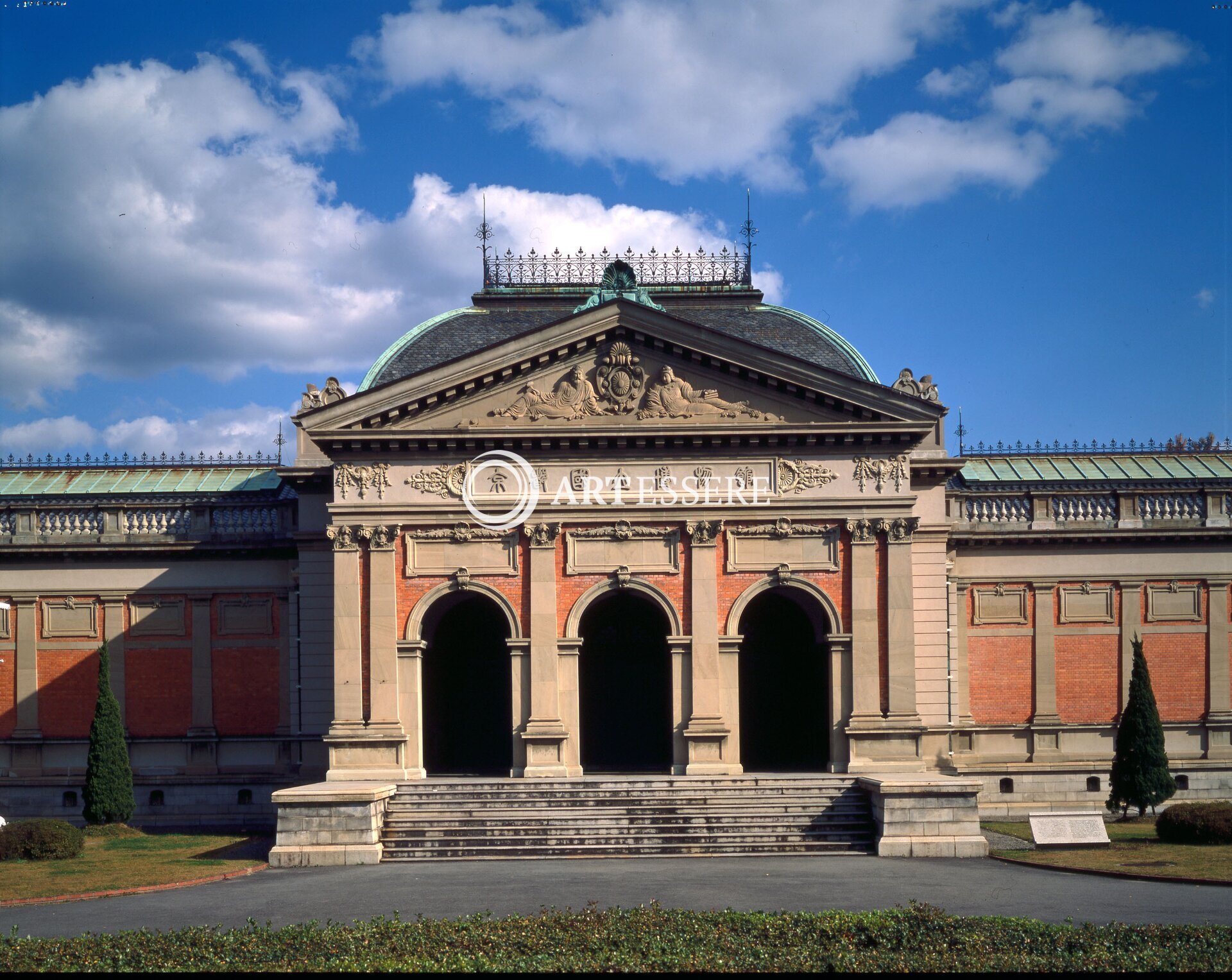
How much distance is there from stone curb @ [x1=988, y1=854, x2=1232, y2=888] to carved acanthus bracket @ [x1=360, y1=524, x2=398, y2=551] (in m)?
15.5

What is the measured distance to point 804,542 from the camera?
3064 centimetres

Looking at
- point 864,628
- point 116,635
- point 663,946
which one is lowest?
point 663,946

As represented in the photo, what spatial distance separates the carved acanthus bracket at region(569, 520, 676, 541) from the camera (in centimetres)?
3059

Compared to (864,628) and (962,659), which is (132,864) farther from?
(962,659)

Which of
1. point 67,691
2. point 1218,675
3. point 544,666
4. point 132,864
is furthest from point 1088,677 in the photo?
point 67,691

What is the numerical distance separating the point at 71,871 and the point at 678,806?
40.6 feet

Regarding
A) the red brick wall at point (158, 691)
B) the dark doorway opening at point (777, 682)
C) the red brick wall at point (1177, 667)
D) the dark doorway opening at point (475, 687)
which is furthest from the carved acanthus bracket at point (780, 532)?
the red brick wall at point (158, 691)

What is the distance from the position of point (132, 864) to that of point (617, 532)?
1286 centimetres

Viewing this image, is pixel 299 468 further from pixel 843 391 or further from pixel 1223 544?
pixel 1223 544

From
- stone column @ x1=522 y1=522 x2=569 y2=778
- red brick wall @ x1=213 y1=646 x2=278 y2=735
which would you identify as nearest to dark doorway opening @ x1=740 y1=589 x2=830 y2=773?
stone column @ x1=522 y1=522 x2=569 y2=778

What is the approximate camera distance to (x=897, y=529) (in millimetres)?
30453

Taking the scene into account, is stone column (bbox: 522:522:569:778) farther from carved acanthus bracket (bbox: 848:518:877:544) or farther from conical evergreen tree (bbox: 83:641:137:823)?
conical evergreen tree (bbox: 83:641:137:823)

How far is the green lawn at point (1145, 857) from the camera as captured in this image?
873 inches

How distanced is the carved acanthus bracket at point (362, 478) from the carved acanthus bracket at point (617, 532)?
473cm
